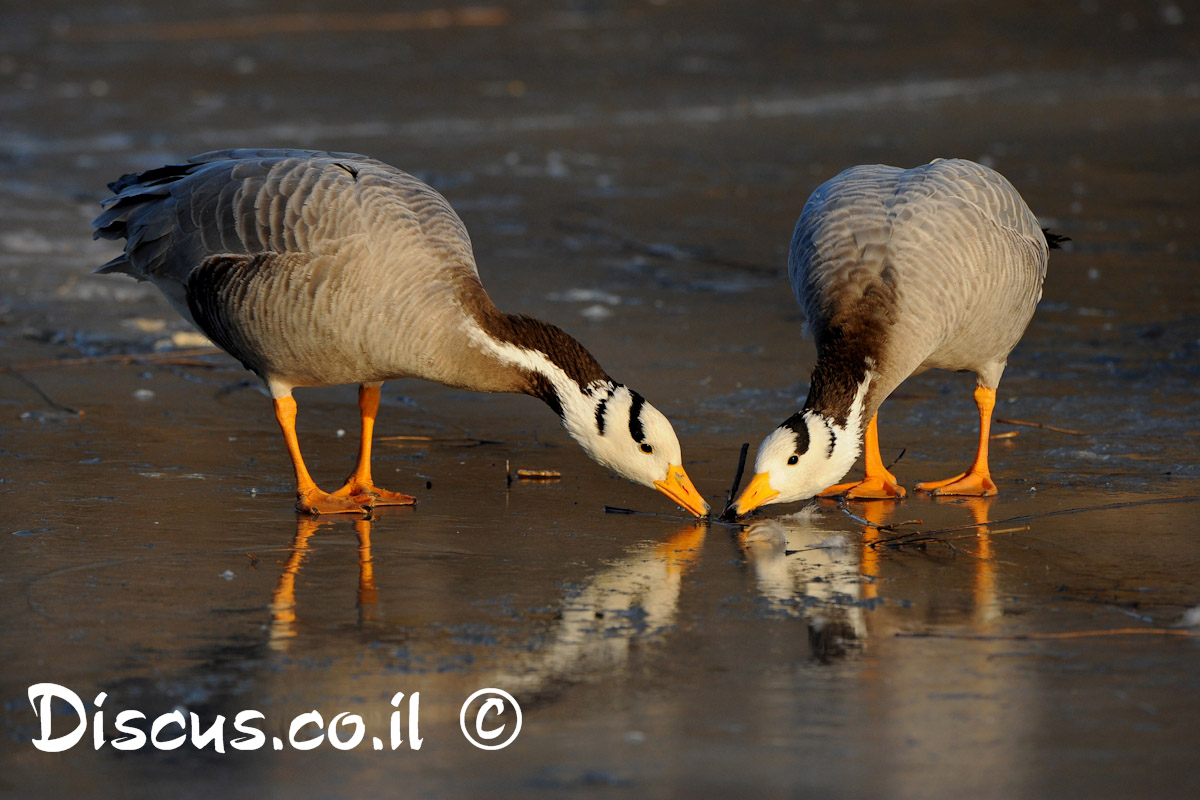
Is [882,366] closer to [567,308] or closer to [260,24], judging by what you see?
[567,308]

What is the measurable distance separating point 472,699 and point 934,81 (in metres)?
18.7

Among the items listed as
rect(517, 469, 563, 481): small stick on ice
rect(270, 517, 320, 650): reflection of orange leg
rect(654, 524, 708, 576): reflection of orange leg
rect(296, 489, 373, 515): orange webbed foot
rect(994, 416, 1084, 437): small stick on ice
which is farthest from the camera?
rect(994, 416, 1084, 437): small stick on ice

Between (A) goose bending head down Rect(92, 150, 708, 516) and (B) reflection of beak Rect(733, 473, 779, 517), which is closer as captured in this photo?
(B) reflection of beak Rect(733, 473, 779, 517)

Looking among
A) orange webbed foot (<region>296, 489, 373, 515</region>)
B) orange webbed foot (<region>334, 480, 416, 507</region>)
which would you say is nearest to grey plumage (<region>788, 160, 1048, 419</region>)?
orange webbed foot (<region>334, 480, 416, 507</region>)

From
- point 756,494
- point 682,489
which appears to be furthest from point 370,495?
point 756,494

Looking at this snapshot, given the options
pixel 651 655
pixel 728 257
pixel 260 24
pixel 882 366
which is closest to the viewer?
pixel 651 655

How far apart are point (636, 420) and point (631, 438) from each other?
76 mm

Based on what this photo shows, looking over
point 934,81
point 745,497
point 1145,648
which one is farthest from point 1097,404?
point 934,81

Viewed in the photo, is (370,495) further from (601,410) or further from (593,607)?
(593,607)

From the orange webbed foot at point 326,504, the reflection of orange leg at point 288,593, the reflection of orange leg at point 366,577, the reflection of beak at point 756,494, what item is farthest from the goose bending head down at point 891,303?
the reflection of orange leg at point 288,593

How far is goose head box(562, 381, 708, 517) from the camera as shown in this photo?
213 inches

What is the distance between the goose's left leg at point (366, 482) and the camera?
19.3 feet

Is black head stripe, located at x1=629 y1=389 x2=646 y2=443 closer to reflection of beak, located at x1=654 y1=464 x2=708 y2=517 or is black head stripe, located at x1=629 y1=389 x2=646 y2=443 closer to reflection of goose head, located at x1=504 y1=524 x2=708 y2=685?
reflection of beak, located at x1=654 y1=464 x2=708 y2=517

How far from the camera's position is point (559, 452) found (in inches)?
261
